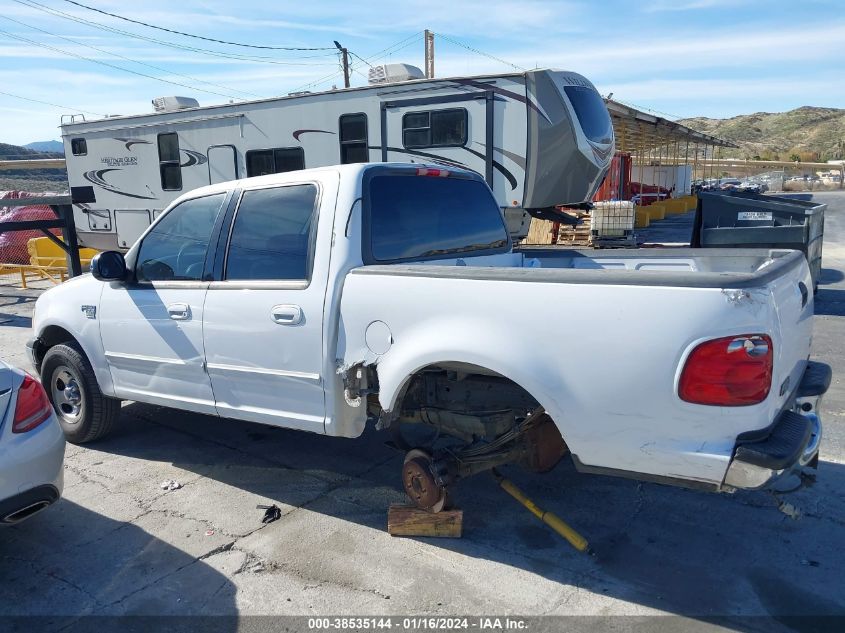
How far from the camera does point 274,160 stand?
1198 centimetres

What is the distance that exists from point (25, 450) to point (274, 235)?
173cm

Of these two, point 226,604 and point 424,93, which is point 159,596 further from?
point 424,93

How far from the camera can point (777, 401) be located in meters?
2.91

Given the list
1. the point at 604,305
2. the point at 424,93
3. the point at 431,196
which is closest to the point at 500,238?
the point at 431,196

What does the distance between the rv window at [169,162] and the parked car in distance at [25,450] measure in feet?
33.8

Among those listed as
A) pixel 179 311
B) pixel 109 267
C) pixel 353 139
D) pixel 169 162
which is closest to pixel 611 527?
pixel 179 311

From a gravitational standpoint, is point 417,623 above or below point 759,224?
below

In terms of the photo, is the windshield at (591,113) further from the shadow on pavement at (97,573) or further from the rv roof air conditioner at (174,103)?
the shadow on pavement at (97,573)

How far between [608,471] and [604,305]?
0.78 m

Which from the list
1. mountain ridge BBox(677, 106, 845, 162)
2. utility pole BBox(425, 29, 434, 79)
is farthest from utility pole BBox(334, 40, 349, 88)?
mountain ridge BBox(677, 106, 845, 162)

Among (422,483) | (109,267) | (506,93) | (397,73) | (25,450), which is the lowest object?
(422,483)

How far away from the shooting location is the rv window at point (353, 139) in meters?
11.1

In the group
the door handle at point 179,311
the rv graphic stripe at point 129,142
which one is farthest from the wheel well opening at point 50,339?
the rv graphic stripe at point 129,142

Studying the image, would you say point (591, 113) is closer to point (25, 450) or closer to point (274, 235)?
point (274, 235)
